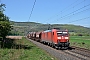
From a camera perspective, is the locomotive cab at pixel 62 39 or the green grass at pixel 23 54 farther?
the locomotive cab at pixel 62 39

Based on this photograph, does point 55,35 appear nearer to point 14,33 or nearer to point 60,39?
point 60,39

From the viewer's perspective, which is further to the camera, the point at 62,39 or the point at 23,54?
the point at 62,39

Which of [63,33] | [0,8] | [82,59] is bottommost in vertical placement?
[82,59]

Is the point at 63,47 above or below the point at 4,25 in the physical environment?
below

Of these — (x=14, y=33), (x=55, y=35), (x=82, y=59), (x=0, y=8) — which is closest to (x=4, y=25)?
(x=55, y=35)

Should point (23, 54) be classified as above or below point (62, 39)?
below

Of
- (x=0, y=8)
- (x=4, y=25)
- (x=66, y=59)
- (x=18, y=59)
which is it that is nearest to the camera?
(x=18, y=59)

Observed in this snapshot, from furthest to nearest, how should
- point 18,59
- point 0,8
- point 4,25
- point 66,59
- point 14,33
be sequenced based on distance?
point 14,33 < point 0,8 < point 4,25 < point 66,59 < point 18,59

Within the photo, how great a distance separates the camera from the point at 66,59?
21.2 metres

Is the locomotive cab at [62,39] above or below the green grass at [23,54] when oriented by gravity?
above

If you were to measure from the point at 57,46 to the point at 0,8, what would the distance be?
1779 centimetres

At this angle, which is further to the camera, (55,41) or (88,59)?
(55,41)

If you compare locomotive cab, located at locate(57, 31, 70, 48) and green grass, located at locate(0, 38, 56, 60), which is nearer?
green grass, located at locate(0, 38, 56, 60)

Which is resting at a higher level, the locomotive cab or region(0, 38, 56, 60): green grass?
the locomotive cab
